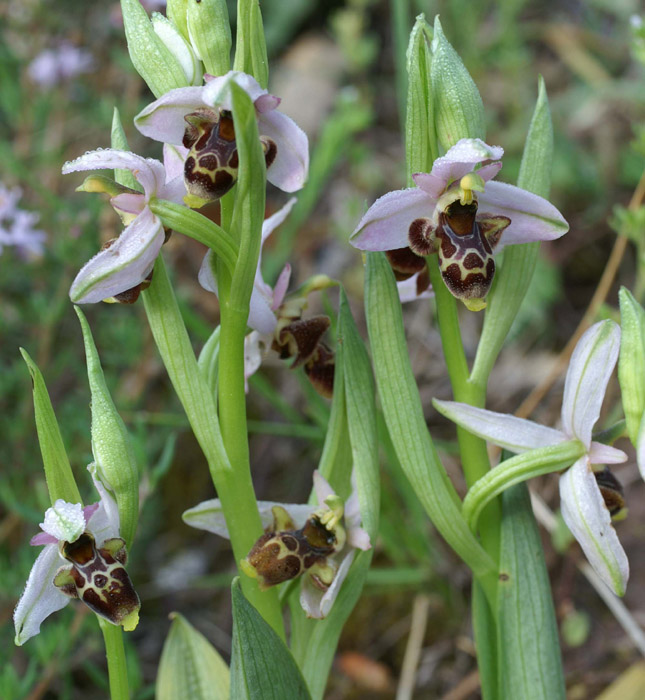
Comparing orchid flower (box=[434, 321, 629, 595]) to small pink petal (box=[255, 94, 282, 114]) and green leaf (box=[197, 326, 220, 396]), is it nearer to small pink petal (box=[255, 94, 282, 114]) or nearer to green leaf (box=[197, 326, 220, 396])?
green leaf (box=[197, 326, 220, 396])

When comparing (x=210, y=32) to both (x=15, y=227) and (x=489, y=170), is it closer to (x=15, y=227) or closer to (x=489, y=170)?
(x=489, y=170)

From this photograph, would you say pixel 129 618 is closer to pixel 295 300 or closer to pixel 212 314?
pixel 295 300

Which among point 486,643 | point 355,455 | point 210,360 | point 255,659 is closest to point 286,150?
point 210,360

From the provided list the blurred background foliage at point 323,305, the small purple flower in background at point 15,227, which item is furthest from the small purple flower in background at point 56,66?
the small purple flower in background at point 15,227

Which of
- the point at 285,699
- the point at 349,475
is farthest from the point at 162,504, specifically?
the point at 285,699

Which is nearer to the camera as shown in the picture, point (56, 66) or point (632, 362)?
point (632, 362)
